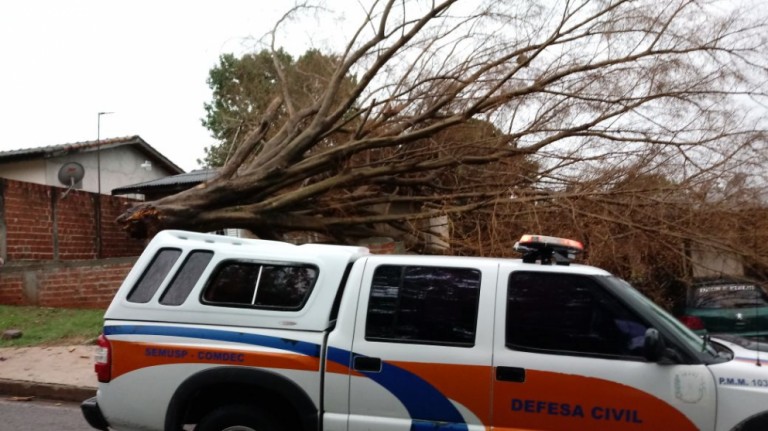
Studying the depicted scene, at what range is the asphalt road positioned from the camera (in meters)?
5.92

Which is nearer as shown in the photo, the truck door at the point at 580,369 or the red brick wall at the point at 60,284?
the truck door at the point at 580,369

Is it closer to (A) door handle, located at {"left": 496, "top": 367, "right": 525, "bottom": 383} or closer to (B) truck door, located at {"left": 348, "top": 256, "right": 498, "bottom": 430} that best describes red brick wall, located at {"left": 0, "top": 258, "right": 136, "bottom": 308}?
(B) truck door, located at {"left": 348, "top": 256, "right": 498, "bottom": 430}

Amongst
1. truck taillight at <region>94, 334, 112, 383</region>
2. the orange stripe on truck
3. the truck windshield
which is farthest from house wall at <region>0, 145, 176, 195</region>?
the truck windshield

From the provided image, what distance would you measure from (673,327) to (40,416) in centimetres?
611

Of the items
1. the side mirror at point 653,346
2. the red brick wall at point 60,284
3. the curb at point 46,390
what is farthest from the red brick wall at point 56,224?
the side mirror at point 653,346

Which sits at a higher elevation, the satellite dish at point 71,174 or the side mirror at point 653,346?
the satellite dish at point 71,174

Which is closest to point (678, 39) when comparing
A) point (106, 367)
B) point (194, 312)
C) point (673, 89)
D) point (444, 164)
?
point (673, 89)

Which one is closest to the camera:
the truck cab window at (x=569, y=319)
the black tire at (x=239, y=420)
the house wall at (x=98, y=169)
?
the truck cab window at (x=569, y=319)

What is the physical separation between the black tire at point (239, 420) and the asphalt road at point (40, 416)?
2559 mm

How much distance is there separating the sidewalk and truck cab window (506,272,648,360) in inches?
211

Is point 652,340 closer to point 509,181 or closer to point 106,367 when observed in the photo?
point 106,367

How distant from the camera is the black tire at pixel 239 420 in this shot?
4.00m

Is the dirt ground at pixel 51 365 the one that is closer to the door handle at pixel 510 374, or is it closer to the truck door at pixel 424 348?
the truck door at pixel 424 348

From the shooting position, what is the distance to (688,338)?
3838mm
